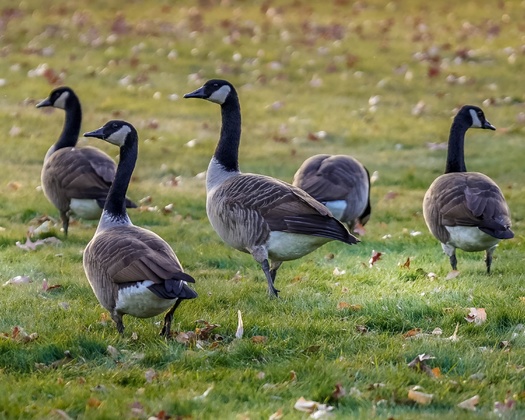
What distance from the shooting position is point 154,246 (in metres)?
6.80

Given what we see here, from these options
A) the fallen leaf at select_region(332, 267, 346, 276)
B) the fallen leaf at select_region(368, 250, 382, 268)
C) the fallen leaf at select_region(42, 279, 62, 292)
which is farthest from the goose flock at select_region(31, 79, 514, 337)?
the fallen leaf at select_region(42, 279, 62, 292)

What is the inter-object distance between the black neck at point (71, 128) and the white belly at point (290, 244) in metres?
4.60

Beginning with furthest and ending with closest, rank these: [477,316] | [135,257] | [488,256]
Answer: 1. [488,256]
2. [477,316]
3. [135,257]

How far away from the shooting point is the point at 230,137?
922 centimetres

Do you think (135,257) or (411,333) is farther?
(411,333)

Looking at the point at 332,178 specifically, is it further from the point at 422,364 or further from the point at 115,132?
the point at 422,364

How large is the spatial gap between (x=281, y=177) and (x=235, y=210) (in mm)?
5643

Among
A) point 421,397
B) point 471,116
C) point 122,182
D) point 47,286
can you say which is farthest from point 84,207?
point 421,397

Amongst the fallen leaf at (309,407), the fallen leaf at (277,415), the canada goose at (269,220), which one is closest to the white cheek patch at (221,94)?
the canada goose at (269,220)

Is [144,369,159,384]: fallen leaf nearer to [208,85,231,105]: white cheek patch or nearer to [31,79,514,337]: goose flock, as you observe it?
[31,79,514,337]: goose flock

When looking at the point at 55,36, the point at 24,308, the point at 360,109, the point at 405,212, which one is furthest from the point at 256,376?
the point at 55,36

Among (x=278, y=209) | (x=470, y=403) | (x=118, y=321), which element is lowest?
Result: (x=470, y=403)

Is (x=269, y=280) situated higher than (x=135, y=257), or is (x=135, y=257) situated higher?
(x=135, y=257)

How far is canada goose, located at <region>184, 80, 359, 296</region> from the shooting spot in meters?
8.07
